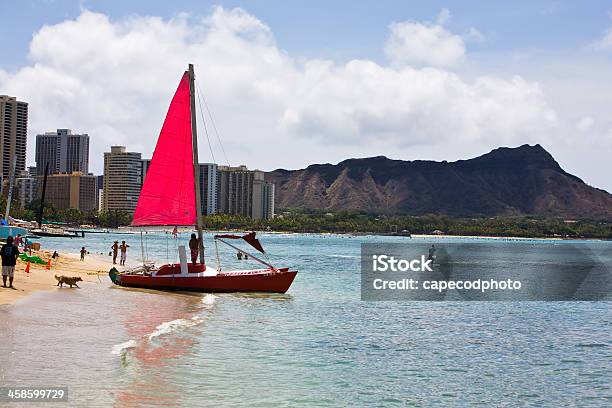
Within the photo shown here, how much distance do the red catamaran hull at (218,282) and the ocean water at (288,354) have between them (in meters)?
1.22

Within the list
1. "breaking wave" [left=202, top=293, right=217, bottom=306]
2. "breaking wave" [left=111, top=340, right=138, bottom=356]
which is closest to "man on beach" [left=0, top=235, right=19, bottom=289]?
"breaking wave" [left=202, top=293, right=217, bottom=306]

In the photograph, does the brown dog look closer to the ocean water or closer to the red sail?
the ocean water

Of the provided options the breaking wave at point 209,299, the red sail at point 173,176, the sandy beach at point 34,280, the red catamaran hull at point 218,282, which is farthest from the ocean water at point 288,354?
the red sail at point 173,176

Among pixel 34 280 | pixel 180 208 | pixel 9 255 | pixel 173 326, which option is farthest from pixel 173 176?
pixel 173 326

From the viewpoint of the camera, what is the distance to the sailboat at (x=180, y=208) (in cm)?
3491

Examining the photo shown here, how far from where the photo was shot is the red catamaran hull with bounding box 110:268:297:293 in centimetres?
3469

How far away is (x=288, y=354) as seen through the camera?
66.5 feet

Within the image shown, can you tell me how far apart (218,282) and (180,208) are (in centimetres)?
460

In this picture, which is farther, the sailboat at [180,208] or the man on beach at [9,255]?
the sailboat at [180,208]

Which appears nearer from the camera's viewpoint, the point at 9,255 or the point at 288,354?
the point at 288,354

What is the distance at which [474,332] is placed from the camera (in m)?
26.9

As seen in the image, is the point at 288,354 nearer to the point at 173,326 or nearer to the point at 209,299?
the point at 173,326

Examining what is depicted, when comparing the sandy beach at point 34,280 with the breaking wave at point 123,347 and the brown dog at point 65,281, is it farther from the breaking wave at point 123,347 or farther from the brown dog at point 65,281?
the breaking wave at point 123,347

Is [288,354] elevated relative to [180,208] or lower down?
lower down
